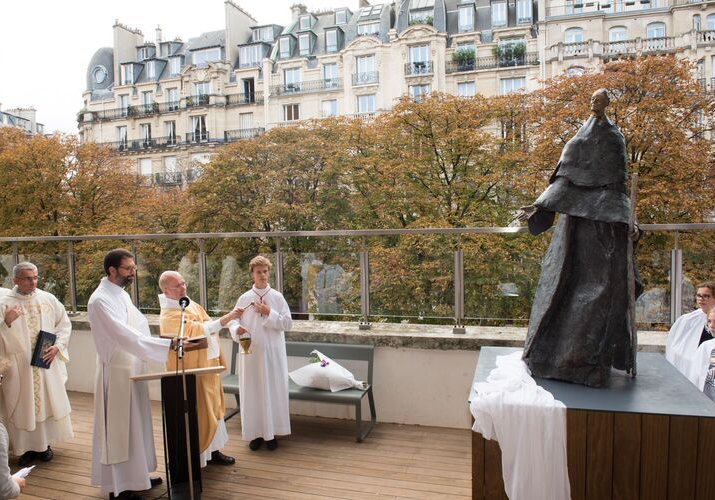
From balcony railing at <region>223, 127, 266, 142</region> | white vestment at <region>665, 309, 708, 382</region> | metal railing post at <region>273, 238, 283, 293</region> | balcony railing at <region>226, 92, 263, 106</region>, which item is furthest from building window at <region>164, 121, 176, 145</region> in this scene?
white vestment at <region>665, 309, 708, 382</region>

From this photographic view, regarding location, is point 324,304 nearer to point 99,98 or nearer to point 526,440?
point 526,440

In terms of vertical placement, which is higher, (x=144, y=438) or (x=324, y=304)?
(x=324, y=304)

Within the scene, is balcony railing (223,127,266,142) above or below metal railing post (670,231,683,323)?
above

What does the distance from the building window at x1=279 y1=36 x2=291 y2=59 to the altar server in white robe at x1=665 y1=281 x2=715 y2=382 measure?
43.0m

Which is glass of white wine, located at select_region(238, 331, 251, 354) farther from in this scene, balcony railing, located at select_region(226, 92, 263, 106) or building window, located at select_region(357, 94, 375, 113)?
balcony railing, located at select_region(226, 92, 263, 106)

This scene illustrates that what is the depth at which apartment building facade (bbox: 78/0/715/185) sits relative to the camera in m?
33.4

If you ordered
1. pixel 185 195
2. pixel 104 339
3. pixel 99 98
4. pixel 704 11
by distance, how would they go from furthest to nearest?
pixel 99 98, pixel 704 11, pixel 185 195, pixel 104 339

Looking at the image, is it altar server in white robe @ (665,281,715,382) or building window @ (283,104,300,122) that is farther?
building window @ (283,104,300,122)

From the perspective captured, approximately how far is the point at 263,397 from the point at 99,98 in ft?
178

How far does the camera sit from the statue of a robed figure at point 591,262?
11.7 feet

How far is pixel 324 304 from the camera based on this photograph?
6398 millimetres

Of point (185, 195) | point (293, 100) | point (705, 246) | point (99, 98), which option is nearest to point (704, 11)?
point (293, 100)

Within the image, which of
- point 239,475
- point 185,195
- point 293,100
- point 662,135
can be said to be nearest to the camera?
point 239,475

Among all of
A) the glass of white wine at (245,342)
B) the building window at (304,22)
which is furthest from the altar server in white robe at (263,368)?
the building window at (304,22)
